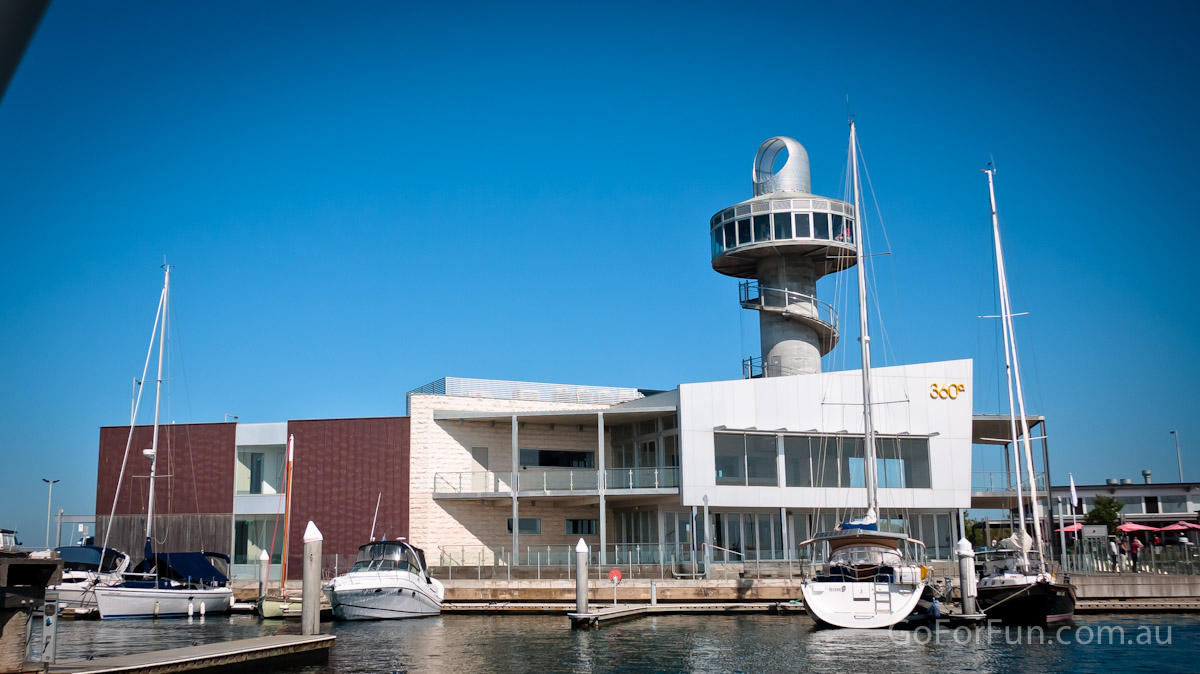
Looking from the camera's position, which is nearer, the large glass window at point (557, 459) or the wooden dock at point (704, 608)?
the wooden dock at point (704, 608)

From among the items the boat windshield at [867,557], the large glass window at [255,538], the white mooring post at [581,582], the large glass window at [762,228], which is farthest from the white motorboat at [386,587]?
the large glass window at [762,228]

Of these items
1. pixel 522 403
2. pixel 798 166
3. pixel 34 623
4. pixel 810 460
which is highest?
pixel 798 166

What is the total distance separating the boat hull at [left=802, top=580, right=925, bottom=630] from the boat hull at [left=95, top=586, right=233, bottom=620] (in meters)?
19.3

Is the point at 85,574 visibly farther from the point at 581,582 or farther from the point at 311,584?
the point at 581,582

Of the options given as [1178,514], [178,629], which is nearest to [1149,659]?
[178,629]

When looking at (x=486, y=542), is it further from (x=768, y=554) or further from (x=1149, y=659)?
Result: (x=1149, y=659)

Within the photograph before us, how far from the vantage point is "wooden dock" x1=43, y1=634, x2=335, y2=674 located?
16.9 meters

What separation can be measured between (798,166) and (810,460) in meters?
12.8

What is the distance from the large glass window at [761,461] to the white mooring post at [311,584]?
735 inches

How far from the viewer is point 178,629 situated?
28.9 metres

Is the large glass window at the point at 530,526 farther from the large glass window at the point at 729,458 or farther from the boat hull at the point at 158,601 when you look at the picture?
the boat hull at the point at 158,601

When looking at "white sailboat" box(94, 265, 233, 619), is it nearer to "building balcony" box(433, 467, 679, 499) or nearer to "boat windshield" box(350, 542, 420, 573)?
"boat windshield" box(350, 542, 420, 573)

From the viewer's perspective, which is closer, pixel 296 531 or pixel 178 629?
pixel 178 629

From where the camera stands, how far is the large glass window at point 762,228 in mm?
41531
